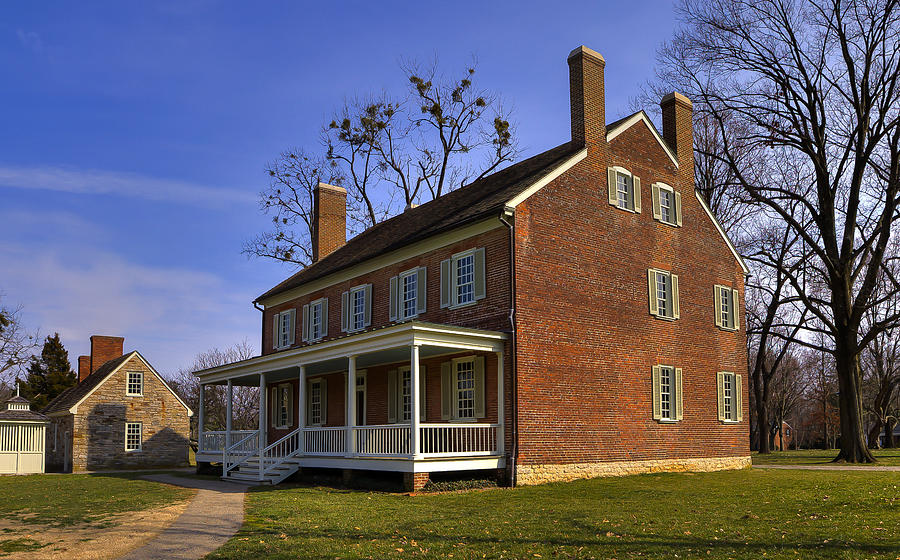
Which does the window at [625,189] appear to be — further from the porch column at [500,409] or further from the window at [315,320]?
the window at [315,320]

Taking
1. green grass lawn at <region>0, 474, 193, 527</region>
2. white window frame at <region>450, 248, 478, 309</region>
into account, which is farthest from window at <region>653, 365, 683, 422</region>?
green grass lawn at <region>0, 474, 193, 527</region>

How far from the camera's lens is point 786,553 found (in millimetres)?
9156

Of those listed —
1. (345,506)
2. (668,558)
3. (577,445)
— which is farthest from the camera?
(577,445)

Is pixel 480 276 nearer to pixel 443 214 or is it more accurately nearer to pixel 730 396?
pixel 443 214

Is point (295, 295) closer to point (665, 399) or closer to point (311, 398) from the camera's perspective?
point (311, 398)

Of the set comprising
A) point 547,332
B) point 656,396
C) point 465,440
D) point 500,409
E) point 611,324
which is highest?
point 611,324

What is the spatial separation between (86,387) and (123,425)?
283cm

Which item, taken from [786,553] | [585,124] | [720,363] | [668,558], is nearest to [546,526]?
[668,558]

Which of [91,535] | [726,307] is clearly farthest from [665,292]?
[91,535]

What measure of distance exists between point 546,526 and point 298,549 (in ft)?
11.9

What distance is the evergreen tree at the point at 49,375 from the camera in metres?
51.6

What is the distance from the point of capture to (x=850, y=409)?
2766 cm

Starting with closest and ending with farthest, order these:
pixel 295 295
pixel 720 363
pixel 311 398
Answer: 1. pixel 720 363
2. pixel 311 398
3. pixel 295 295

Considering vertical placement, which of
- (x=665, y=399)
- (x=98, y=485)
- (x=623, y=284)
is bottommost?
(x=98, y=485)
